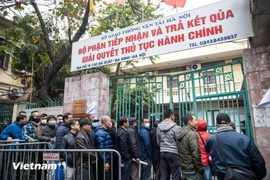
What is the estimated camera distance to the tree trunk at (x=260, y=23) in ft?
10.1

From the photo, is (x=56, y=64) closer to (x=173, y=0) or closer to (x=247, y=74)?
(x=173, y=0)

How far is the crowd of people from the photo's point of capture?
238 centimetres

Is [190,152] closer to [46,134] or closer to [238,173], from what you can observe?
[238,173]

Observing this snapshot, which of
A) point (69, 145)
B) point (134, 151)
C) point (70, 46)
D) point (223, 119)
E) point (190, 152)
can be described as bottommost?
Answer: point (134, 151)

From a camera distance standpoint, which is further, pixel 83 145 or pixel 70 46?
pixel 70 46

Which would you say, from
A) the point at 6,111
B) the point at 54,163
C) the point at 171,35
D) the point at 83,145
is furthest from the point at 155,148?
the point at 6,111

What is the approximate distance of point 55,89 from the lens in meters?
10.4

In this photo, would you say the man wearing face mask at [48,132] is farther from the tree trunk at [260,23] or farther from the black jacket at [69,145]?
the tree trunk at [260,23]

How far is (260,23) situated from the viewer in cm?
338

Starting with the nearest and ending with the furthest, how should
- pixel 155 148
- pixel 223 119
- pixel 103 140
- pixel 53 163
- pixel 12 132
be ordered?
pixel 223 119 < pixel 53 163 < pixel 103 140 < pixel 155 148 < pixel 12 132

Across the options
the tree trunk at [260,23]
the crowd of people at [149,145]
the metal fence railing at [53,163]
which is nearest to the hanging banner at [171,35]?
the tree trunk at [260,23]

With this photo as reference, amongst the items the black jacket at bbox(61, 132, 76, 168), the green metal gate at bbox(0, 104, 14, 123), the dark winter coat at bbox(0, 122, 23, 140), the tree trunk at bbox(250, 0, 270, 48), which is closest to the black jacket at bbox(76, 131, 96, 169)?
the black jacket at bbox(61, 132, 76, 168)

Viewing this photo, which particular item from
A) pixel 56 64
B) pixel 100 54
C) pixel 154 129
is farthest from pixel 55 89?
pixel 154 129

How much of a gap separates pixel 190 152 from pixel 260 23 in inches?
99.1
